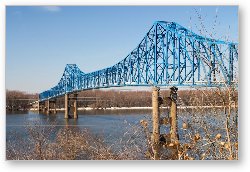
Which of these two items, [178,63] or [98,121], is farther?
[98,121]

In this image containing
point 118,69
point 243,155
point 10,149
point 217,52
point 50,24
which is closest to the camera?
point 217,52

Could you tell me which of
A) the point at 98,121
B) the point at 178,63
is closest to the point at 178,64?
the point at 178,63

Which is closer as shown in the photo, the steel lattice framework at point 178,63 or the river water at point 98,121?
the steel lattice framework at point 178,63

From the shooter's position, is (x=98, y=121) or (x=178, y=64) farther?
(x=98, y=121)

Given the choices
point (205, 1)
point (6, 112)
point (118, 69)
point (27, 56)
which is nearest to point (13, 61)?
point (27, 56)

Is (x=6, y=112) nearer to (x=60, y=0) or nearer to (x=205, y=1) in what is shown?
(x=60, y=0)

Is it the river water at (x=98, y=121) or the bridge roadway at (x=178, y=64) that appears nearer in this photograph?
the bridge roadway at (x=178, y=64)

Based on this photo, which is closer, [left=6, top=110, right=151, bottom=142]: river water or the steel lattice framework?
the steel lattice framework

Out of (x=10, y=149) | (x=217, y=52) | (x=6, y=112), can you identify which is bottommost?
(x=10, y=149)

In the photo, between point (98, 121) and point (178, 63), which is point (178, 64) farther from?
point (98, 121)

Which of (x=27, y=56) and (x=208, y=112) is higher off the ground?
(x=27, y=56)

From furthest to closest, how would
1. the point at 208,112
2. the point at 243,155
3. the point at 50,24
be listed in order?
the point at 50,24, the point at 243,155, the point at 208,112
